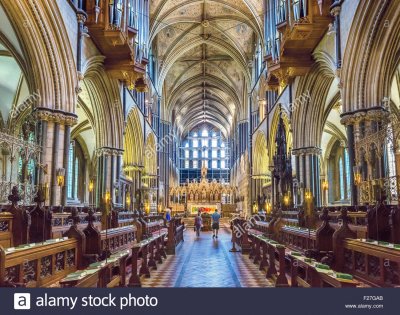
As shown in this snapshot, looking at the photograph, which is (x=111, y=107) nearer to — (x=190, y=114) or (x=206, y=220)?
(x=206, y=220)

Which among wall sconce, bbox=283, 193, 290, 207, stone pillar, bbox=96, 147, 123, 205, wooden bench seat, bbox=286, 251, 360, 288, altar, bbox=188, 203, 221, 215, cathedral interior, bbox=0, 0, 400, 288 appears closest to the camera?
wooden bench seat, bbox=286, 251, 360, 288

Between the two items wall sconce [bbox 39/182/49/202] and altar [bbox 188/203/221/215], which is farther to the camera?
altar [bbox 188/203/221/215]

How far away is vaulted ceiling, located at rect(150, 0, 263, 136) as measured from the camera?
2298cm

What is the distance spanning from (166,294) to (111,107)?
1446 centimetres

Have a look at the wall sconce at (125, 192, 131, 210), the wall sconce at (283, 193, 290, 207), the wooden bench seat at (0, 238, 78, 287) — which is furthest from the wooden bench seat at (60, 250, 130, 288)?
the wall sconce at (125, 192, 131, 210)

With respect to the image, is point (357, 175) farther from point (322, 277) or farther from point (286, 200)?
point (322, 277)

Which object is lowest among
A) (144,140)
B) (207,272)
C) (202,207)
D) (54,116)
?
(207,272)

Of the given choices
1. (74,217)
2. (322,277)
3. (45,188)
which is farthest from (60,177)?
(322,277)

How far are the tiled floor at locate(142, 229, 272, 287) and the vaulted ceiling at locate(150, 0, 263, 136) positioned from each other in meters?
15.5

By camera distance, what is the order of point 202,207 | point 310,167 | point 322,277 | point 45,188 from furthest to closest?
1. point 202,207
2. point 310,167
3. point 45,188
4. point 322,277

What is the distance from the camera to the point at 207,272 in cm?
795

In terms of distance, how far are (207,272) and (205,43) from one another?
2304 centimetres

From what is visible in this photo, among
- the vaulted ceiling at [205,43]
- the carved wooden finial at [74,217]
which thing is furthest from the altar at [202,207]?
the carved wooden finial at [74,217]

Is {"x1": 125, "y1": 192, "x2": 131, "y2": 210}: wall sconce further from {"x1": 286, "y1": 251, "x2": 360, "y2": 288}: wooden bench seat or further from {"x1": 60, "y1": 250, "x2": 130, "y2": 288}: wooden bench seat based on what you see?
{"x1": 286, "y1": 251, "x2": 360, "y2": 288}: wooden bench seat
